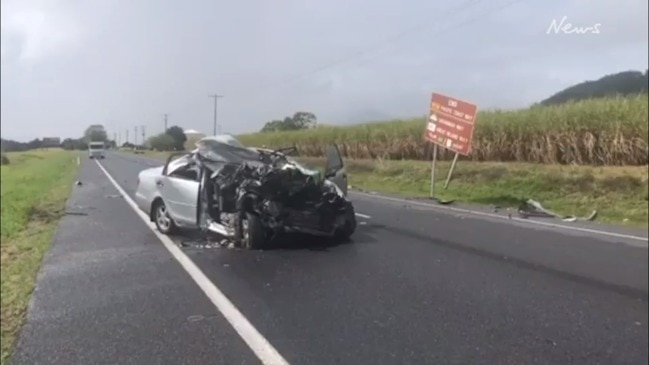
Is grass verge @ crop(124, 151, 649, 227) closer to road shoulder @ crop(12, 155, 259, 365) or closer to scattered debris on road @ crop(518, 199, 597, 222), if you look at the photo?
scattered debris on road @ crop(518, 199, 597, 222)

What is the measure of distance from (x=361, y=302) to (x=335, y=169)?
4.18 meters

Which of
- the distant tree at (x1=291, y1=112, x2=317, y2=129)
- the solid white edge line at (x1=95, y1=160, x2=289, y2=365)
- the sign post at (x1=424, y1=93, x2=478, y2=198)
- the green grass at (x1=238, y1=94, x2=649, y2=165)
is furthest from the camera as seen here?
the sign post at (x1=424, y1=93, x2=478, y2=198)

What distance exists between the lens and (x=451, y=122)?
670 inches

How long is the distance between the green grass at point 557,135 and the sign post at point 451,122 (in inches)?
77.8

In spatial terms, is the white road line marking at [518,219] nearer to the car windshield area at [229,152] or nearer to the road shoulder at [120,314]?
the car windshield area at [229,152]

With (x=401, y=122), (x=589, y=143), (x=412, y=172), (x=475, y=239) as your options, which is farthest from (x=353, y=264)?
(x=401, y=122)

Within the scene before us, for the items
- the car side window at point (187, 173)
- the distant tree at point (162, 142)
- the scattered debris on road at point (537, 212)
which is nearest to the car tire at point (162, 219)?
the car side window at point (187, 173)

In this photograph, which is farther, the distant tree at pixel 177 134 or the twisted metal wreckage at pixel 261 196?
the twisted metal wreckage at pixel 261 196

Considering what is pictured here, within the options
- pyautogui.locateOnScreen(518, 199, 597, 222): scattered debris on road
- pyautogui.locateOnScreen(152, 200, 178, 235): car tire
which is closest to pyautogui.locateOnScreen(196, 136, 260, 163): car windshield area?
pyautogui.locateOnScreen(152, 200, 178, 235): car tire

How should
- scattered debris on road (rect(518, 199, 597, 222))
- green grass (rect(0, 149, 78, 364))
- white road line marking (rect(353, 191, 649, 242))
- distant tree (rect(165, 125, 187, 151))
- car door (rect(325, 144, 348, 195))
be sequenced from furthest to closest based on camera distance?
scattered debris on road (rect(518, 199, 597, 222)), car door (rect(325, 144, 348, 195)), white road line marking (rect(353, 191, 649, 242)), distant tree (rect(165, 125, 187, 151)), green grass (rect(0, 149, 78, 364))

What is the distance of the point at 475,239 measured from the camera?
9.58 m

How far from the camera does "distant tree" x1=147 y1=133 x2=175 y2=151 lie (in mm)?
6488

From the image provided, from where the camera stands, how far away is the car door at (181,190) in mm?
9359

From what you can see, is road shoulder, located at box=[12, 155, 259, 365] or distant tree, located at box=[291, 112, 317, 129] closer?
road shoulder, located at box=[12, 155, 259, 365]
